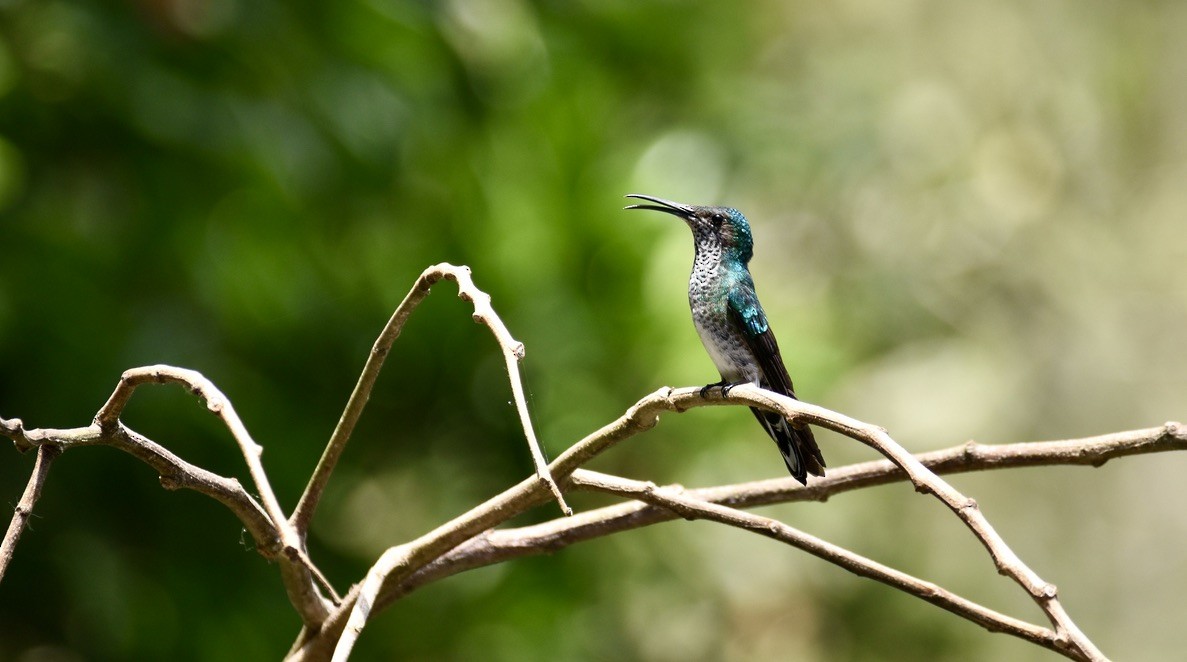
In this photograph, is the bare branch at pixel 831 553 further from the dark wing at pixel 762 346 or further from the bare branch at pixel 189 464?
the dark wing at pixel 762 346

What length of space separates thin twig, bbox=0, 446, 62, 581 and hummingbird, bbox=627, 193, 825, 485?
1.28 meters

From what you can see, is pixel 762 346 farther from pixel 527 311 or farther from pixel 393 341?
pixel 527 311

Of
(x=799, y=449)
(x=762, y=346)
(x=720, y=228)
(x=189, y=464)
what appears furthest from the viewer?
(x=720, y=228)

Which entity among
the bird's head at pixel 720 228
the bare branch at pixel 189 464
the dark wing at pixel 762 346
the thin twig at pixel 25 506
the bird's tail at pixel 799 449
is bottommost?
the thin twig at pixel 25 506

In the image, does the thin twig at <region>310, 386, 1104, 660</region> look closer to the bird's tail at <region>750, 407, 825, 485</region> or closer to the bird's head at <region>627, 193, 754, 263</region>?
the bird's tail at <region>750, 407, 825, 485</region>

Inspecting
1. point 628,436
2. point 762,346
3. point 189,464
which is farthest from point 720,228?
point 189,464

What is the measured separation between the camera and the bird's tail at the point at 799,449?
5.69 ft

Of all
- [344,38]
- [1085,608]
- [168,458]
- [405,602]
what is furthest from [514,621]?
[1085,608]

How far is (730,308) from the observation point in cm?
231

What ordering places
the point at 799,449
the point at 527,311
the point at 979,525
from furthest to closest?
the point at 527,311
the point at 799,449
the point at 979,525

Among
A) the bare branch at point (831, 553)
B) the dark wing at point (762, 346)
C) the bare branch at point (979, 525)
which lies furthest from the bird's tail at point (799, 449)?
the bare branch at point (979, 525)

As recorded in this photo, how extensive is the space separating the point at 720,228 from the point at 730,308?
270mm

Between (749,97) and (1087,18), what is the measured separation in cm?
239

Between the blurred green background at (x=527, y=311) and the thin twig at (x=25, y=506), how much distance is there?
2244 millimetres
